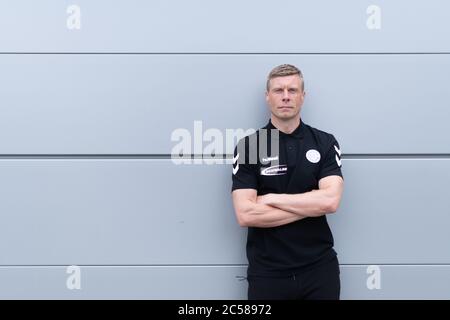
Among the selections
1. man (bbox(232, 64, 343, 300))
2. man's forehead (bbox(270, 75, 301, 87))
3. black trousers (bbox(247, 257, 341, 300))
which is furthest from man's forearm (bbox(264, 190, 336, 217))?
man's forehead (bbox(270, 75, 301, 87))

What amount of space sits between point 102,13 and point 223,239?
118cm

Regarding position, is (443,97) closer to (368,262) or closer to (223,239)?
(368,262)

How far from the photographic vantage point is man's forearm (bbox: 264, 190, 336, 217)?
1969 mm

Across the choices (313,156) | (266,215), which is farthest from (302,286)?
(313,156)

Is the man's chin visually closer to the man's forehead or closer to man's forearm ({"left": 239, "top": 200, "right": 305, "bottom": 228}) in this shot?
the man's forehead

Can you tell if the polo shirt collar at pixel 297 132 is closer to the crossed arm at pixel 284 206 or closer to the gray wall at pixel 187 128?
the gray wall at pixel 187 128

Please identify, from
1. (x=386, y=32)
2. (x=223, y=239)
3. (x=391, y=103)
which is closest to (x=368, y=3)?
(x=386, y=32)

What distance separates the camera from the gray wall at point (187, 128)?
2180 mm

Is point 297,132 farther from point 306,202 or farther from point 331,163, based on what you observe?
point 306,202

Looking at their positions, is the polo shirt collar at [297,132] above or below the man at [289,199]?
above

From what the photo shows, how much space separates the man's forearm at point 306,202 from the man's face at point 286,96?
13.7 inches

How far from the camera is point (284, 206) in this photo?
1.97m

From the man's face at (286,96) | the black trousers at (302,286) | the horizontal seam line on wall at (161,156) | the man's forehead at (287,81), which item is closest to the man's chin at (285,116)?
the man's face at (286,96)

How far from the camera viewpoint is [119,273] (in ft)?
7.32
